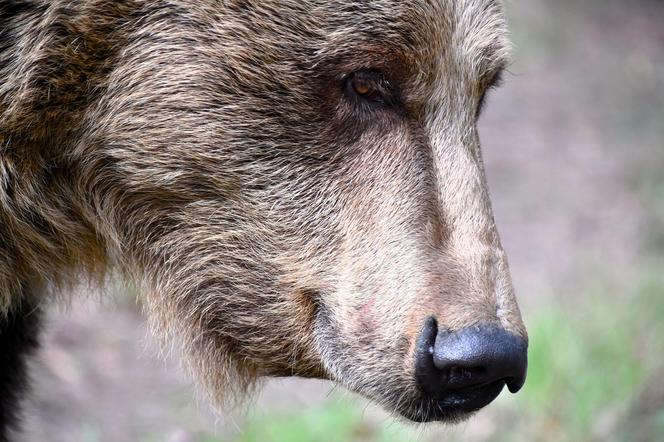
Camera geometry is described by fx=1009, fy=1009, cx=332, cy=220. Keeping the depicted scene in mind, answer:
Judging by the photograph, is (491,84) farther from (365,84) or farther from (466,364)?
(466,364)

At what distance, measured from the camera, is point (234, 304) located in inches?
135

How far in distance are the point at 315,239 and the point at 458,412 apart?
708 millimetres

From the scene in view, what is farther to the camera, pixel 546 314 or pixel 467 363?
pixel 546 314

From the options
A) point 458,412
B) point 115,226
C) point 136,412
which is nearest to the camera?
point 458,412

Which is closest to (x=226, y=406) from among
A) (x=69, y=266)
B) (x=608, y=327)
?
(x=69, y=266)

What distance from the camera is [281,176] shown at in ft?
10.7

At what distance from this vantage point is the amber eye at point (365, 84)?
10.7 ft

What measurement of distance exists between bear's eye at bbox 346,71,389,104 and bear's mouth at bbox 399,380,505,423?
3.22 ft

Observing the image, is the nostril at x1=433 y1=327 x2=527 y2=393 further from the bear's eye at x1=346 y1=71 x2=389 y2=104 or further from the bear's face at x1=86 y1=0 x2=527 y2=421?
the bear's eye at x1=346 y1=71 x2=389 y2=104

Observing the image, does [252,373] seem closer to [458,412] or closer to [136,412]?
[458,412]

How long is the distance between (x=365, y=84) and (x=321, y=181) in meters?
0.34

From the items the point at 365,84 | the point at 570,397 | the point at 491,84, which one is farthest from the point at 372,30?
the point at 570,397

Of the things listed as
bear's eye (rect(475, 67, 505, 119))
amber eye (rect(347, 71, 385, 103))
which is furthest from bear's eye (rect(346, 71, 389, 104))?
bear's eye (rect(475, 67, 505, 119))

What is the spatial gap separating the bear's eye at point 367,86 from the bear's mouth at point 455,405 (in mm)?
980
